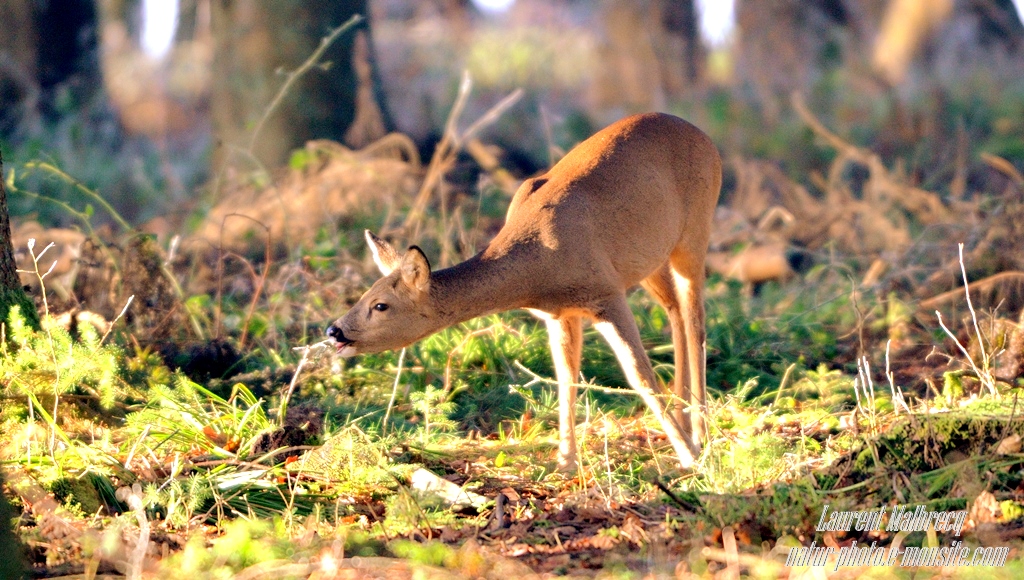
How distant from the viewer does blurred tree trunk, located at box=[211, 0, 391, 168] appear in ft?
41.4

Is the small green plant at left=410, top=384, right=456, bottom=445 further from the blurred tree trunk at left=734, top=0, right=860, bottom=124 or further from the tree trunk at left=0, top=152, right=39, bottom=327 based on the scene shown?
the blurred tree trunk at left=734, top=0, right=860, bottom=124

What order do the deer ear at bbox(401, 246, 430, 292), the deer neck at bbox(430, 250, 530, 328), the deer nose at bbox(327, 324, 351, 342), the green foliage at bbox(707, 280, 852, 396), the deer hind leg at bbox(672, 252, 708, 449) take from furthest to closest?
the green foliage at bbox(707, 280, 852, 396) < the deer hind leg at bbox(672, 252, 708, 449) < the deer neck at bbox(430, 250, 530, 328) < the deer nose at bbox(327, 324, 351, 342) < the deer ear at bbox(401, 246, 430, 292)

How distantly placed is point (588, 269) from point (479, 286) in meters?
0.55

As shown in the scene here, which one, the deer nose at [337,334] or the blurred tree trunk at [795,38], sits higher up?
the deer nose at [337,334]

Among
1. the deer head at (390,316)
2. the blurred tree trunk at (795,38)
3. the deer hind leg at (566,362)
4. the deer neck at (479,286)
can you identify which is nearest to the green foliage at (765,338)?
the deer hind leg at (566,362)

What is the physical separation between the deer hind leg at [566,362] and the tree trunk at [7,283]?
2.75 m

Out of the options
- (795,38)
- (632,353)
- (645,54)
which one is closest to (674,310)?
(632,353)

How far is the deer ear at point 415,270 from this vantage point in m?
5.19

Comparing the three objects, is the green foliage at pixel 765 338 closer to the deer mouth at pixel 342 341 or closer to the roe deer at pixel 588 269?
the roe deer at pixel 588 269

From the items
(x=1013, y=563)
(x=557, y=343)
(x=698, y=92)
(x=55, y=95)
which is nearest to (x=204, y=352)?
(x=557, y=343)

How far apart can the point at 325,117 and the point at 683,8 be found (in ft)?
29.4

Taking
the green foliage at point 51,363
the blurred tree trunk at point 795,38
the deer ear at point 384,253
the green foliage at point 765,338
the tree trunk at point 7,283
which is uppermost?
the tree trunk at point 7,283

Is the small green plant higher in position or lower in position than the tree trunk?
lower

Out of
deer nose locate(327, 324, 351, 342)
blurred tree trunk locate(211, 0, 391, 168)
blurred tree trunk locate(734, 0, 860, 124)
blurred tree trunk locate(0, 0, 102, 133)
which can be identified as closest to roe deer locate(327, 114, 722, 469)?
deer nose locate(327, 324, 351, 342)
